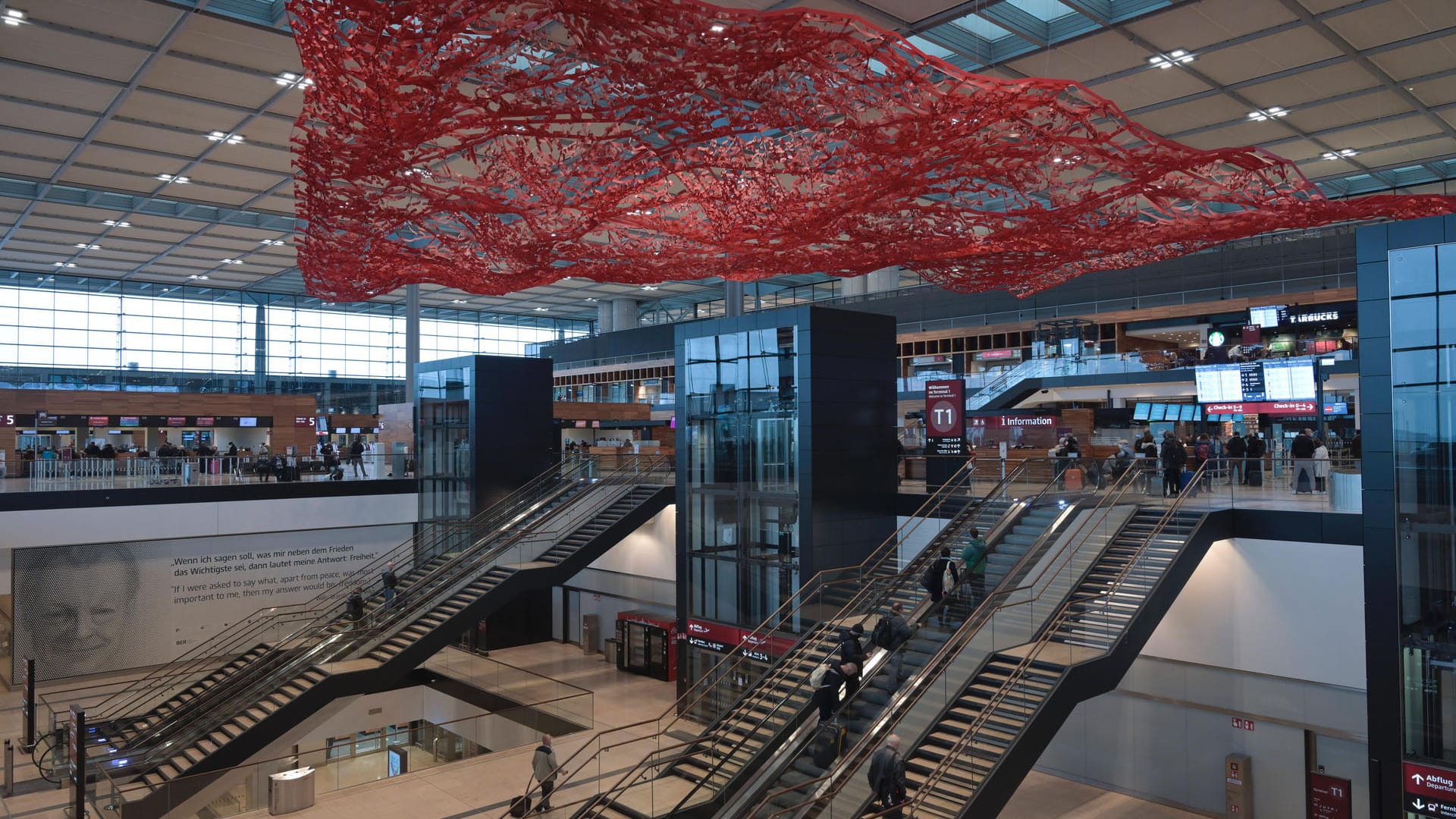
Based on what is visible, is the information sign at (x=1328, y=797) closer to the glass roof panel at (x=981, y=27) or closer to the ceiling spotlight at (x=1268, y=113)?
the glass roof panel at (x=981, y=27)

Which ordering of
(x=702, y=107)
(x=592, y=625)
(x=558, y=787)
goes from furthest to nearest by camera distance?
1. (x=592, y=625)
2. (x=558, y=787)
3. (x=702, y=107)

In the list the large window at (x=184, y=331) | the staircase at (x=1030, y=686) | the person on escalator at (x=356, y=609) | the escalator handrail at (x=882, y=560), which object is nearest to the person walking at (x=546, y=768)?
the escalator handrail at (x=882, y=560)

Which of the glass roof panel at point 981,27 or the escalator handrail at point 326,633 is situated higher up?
the glass roof panel at point 981,27

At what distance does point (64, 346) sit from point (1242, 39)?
43.8 m

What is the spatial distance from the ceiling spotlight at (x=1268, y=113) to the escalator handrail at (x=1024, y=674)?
8.13m

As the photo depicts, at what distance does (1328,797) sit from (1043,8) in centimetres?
1132

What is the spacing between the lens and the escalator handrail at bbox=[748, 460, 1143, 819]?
10414mm

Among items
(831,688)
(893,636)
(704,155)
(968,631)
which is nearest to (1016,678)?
(968,631)

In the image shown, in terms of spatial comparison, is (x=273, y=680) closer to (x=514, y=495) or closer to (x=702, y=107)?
(x=514, y=495)

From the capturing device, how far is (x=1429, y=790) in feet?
32.1

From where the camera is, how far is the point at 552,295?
44656 mm

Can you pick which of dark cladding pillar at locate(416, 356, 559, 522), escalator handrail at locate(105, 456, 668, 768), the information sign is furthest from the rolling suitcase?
dark cladding pillar at locate(416, 356, 559, 522)

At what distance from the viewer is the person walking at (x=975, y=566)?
13.5 meters

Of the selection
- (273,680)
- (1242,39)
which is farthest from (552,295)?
(1242,39)
